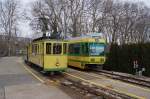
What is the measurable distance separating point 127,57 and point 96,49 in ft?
9.86

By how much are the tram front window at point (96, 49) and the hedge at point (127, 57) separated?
2434 millimetres

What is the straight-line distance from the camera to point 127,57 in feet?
102

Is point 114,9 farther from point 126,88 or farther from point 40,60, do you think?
point 126,88

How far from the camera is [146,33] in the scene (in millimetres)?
83375

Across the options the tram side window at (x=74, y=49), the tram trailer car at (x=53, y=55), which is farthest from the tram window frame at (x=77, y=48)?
the tram trailer car at (x=53, y=55)

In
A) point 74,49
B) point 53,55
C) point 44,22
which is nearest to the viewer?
point 53,55

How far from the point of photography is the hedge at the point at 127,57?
28.4 metres

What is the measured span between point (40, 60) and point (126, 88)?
1026 cm

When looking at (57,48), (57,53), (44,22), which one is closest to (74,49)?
(57,48)

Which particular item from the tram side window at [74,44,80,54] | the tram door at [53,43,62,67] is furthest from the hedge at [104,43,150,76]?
the tram door at [53,43,62,67]

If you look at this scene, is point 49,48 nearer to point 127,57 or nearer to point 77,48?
point 77,48

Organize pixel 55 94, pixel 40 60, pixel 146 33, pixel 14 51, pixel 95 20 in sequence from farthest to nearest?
1. pixel 14 51
2. pixel 146 33
3. pixel 95 20
4. pixel 40 60
5. pixel 55 94

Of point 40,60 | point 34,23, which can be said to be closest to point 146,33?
point 34,23

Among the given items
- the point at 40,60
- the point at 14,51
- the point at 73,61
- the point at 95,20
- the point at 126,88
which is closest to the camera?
the point at 126,88
